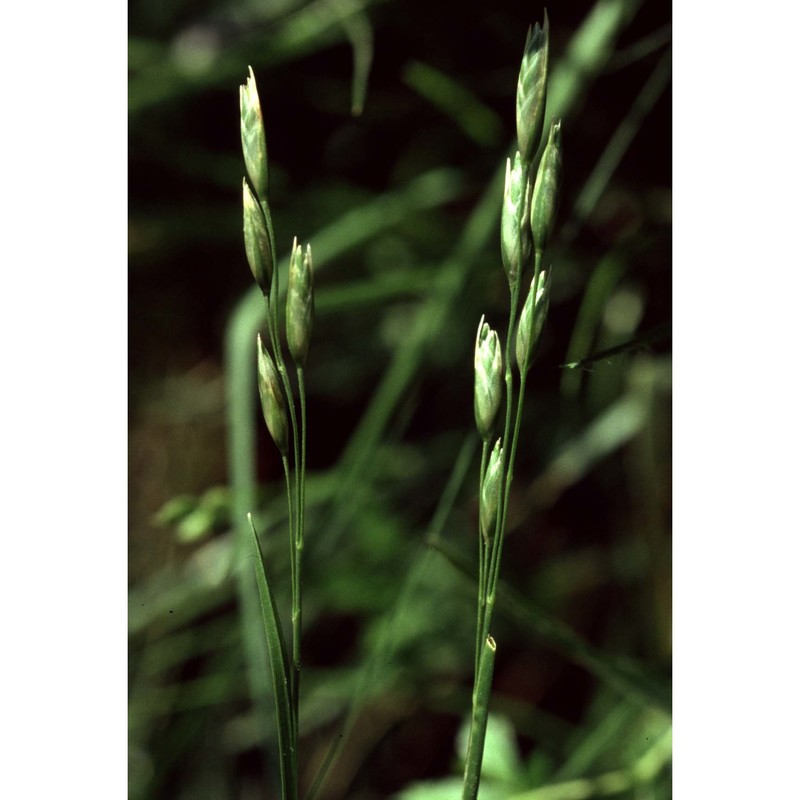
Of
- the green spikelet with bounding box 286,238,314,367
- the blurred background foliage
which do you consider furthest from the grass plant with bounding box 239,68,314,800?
the blurred background foliage

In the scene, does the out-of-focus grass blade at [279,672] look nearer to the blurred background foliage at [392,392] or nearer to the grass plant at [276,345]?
the grass plant at [276,345]

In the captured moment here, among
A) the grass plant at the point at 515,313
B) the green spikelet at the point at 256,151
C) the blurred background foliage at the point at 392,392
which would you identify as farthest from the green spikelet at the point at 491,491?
the blurred background foliage at the point at 392,392

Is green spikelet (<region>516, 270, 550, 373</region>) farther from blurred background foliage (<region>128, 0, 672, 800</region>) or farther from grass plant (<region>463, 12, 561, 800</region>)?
blurred background foliage (<region>128, 0, 672, 800</region>)

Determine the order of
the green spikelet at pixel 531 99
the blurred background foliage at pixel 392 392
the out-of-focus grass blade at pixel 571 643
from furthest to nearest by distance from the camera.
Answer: the blurred background foliage at pixel 392 392, the out-of-focus grass blade at pixel 571 643, the green spikelet at pixel 531 99

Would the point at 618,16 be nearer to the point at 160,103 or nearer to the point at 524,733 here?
the point at 160,103

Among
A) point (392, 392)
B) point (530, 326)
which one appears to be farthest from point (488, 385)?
point (392, 392)

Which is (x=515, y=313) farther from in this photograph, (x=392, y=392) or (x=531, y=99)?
(x=392, y=392)
